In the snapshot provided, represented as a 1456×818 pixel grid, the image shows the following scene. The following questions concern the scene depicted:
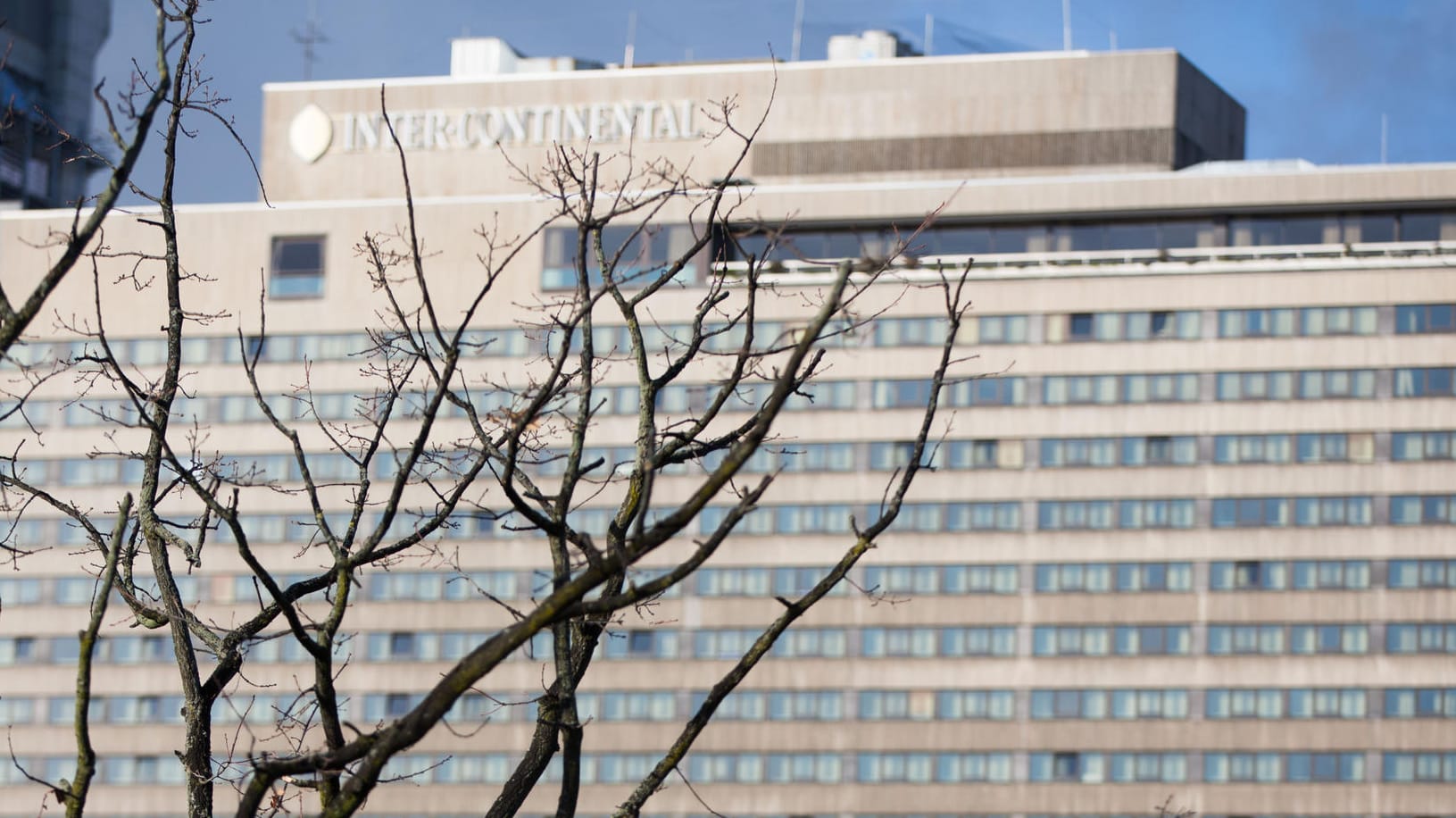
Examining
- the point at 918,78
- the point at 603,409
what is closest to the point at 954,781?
the point at 603,409

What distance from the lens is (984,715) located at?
9606 centimetres

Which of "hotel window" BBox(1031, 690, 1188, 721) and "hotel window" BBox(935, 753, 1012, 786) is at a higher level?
→ "hotel window" BBox(1031, 690, 1188, 721)

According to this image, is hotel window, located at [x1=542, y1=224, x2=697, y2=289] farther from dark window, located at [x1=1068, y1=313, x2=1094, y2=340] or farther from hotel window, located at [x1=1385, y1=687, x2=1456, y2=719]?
hotel window, located at [x1=1385, y1=687, x2=1456, y2=719]

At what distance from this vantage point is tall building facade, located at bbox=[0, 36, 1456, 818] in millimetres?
93375

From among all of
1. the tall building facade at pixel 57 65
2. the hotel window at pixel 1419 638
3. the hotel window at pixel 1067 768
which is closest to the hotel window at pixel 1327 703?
the hotel window at pixel 1419 638

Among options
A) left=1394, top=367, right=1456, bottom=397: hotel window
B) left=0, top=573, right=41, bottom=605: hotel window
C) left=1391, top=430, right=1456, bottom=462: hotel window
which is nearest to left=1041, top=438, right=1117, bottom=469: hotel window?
left=1391, top=430, right=1456, bottom=462: hotel window

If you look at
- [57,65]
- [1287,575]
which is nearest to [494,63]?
[1287,575]

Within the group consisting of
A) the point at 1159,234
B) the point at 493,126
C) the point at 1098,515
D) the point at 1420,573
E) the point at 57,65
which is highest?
the point at 57,65

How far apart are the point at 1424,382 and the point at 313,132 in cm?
4981

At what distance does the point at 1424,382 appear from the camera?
92.9 m

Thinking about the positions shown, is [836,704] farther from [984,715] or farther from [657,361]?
[657,361]

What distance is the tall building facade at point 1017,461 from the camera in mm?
93375

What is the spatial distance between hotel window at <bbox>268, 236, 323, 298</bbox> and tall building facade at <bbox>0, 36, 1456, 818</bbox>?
0.50 feet

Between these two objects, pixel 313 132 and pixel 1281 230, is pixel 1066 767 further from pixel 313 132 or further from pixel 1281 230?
pixel 313 132
